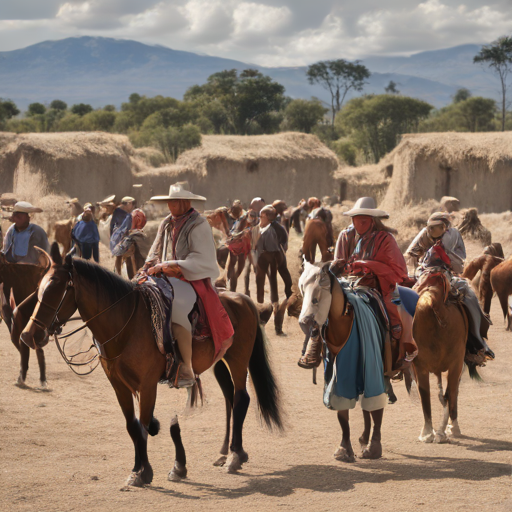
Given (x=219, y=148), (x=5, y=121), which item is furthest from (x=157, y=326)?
(x=5, y=121)

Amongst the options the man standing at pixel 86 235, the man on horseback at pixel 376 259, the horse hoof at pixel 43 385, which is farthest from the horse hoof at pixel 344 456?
the man standing at pixel 86 235

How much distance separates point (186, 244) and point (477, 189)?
2469 cm

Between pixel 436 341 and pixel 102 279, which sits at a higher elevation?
pixel 102 279

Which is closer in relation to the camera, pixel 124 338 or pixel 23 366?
pixel 124 338

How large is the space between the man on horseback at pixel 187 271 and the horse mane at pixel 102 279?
363 mm

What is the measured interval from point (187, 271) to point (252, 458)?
1.87 meters

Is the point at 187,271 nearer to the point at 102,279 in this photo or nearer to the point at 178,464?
the point at 102,279

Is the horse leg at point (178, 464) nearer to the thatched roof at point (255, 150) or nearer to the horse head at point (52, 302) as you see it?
the horse head at point (52, 302)

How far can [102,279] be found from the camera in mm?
5555

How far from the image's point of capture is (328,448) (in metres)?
6.70

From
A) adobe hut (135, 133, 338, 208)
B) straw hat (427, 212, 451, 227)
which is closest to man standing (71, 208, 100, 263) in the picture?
straw hat (427, 212, 451, 227)

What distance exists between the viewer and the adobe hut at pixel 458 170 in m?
28.1

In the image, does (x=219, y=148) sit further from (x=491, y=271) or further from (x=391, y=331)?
(x=391, y=331)

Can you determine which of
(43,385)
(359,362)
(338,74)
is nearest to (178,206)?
(359,362)
